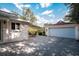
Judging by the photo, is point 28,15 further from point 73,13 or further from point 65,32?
point 65,32

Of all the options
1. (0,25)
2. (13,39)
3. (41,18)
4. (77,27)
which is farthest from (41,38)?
(77,27)

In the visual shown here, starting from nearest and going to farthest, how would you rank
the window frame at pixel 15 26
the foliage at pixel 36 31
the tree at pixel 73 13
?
the foliage at pixel 36 31, the tree at pixel 73 13, the window frame at pixel 15 26

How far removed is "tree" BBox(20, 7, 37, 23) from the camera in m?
9.84

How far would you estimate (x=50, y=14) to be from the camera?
391 inches

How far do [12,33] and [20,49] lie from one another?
2.76 meters

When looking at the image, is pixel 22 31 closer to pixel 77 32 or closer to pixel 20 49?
pixel 20 49

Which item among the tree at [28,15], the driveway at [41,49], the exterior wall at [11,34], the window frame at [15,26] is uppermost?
the tree at [28,15]

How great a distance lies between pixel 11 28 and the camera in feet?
37.5

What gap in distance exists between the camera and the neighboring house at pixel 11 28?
10.8m

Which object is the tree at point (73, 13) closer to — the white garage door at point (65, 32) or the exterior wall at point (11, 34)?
the white garage door at point (65, 32)

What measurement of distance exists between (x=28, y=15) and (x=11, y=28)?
6.65 feet

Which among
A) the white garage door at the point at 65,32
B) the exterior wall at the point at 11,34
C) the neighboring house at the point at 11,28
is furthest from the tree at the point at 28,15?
the white garage door at the point at 65,32

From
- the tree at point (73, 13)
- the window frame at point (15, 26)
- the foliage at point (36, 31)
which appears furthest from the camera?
the window frame at point (15, 26)

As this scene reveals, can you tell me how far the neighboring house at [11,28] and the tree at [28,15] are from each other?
1.80 feet
